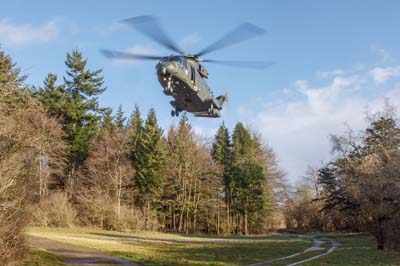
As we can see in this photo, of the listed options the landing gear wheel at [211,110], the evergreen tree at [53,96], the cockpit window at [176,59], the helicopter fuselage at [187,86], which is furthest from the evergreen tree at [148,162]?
the cockpit window at [176,59]

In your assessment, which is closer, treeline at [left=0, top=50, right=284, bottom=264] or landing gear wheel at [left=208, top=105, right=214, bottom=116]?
landing gear wheel at [left=208, top=105, right=214, bottom=116]

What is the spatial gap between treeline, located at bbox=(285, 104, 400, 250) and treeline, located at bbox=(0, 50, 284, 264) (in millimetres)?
6245

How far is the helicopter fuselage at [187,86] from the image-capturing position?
14.9 m

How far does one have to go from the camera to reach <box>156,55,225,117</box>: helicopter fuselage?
14922mm

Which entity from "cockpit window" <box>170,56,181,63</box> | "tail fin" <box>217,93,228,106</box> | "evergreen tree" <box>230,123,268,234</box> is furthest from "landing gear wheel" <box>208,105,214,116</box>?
"evergreen tree" <box>230,123,268,234</box>

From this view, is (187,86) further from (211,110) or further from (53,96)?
(53,96)

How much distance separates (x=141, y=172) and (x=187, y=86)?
1152 inches

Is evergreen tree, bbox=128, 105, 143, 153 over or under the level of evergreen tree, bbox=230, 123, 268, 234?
over

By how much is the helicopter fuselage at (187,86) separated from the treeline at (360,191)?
11263 mm

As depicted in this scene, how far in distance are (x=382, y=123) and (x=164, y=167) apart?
25.8m

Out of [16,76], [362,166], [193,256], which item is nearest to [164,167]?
[362,166]

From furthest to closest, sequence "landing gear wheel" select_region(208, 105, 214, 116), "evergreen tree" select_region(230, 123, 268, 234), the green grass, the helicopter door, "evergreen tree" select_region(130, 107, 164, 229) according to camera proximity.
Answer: "evergreen tree" select_region(230, 123, 268, 234) < "evergreen tree" select_region(130, 107, 164, 229) < "landing gear wheel" select_region(208, 105, 214, 116) < the helicopter door < the green grass

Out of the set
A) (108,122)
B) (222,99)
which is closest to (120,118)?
(108,122)

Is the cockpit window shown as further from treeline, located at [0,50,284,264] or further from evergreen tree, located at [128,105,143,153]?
evergreen tree, located at [128,105,143,153]
